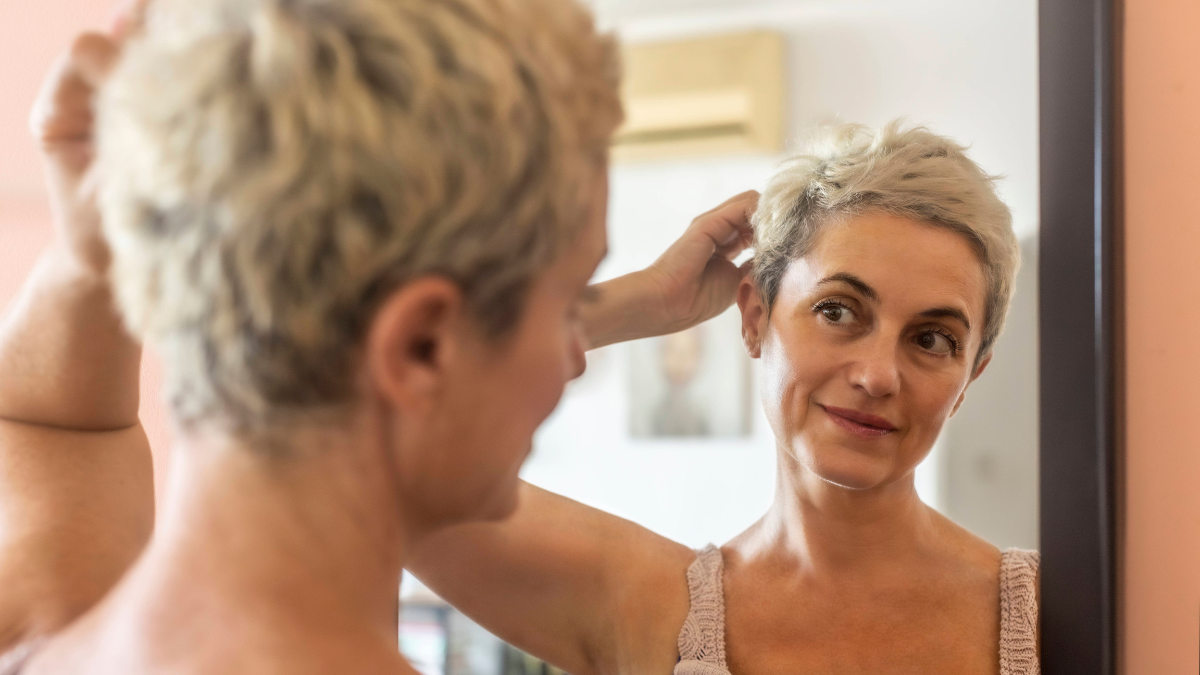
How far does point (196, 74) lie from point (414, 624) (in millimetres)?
746

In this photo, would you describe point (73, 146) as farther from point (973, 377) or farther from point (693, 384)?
point (973, 377)

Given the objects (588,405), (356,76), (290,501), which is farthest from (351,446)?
(588,405)

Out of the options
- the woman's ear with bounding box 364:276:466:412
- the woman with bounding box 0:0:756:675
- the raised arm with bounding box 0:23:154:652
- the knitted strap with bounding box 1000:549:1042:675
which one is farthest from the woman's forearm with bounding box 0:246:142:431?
the knitted strap with bounding box 1000:549:1042:675

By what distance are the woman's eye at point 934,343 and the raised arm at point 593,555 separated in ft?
0.64

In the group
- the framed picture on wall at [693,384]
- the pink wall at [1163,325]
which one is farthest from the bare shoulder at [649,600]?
the pink wall at [1163,325]

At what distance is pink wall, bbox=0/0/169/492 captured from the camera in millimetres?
802

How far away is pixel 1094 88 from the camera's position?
0.66 m

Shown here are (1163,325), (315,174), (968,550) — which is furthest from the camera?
(968,550)

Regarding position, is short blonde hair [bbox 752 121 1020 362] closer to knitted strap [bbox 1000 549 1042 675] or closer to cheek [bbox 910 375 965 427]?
cheek [bbox 910 375 965 427]

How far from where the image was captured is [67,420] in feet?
1.73

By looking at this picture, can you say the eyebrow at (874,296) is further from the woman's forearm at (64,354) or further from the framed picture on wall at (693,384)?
the woman's forearm at (64,354)

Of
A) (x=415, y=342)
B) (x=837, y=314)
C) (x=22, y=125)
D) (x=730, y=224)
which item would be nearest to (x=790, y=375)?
(x=837, y=314)

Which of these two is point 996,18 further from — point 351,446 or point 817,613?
point 351,446

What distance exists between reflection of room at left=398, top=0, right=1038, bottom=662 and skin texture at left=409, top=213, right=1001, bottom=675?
0.03 metres
